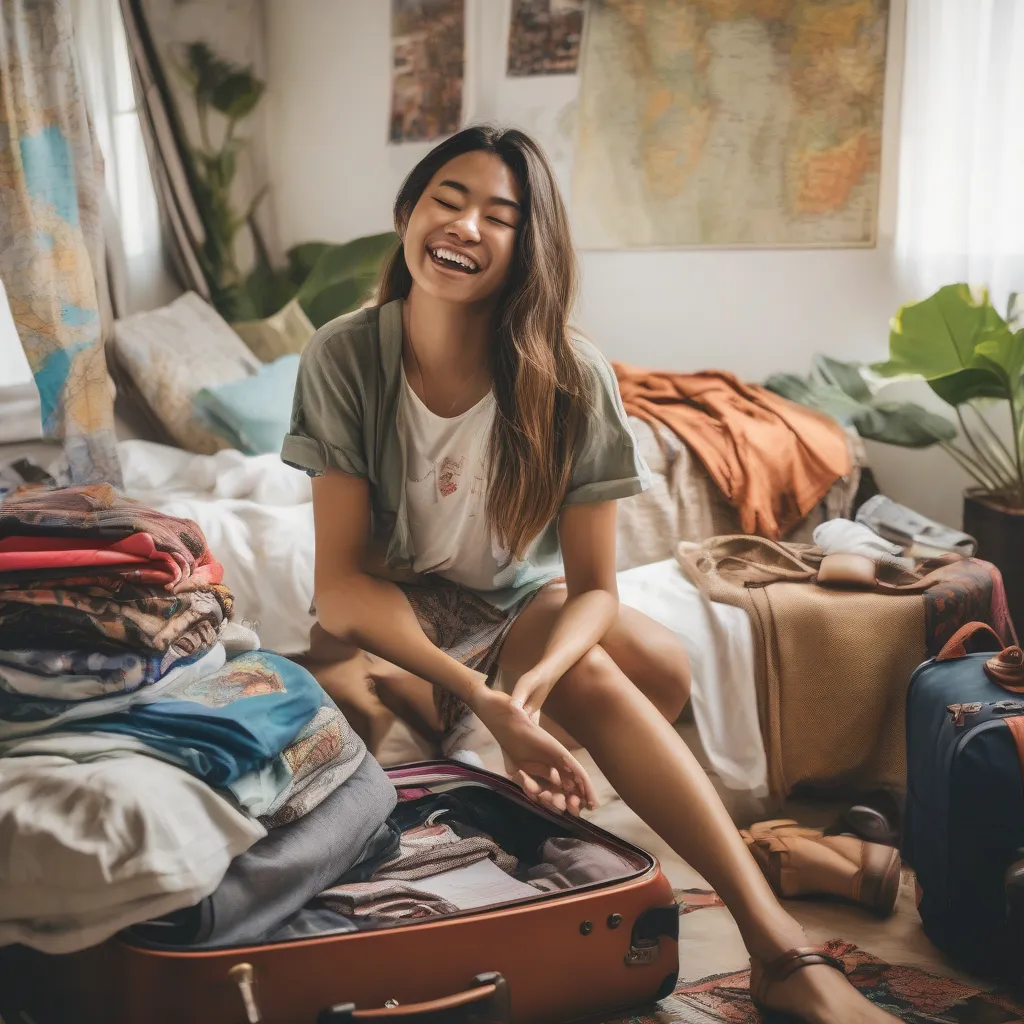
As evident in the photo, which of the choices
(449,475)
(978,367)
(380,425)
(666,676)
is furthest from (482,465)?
(978,367)

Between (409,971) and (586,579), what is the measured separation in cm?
60

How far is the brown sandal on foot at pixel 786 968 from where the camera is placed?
1.26m

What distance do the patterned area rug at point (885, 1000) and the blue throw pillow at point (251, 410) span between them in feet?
5.74

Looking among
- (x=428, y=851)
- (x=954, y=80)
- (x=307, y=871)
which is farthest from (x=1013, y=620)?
(x=307, y=871)

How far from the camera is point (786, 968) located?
1.26 meters

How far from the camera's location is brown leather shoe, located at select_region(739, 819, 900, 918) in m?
1.62

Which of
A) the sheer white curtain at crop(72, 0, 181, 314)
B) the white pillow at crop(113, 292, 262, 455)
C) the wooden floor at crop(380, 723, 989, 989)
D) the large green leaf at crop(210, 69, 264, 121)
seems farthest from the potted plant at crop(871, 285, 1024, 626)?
the large green leaf at crop(210, 69, 264, 121)

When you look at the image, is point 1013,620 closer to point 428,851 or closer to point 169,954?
point 428,851

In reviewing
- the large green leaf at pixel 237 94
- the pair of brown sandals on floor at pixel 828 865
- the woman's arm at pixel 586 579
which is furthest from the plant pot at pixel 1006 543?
the large green leaf at pixel 237 94

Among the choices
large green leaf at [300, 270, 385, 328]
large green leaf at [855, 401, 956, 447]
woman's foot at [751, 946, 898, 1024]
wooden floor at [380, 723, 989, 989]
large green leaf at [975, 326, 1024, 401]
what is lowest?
wooden floor at [380, 723, 989, 989]

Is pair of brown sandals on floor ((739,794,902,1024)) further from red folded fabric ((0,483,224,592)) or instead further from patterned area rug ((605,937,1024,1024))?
red folded fabric ((0,483,224,592))

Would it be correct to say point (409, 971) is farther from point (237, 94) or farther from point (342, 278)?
point (237, 94)

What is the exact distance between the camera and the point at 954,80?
2.94 meters

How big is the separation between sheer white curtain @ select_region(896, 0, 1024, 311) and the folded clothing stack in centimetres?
235
